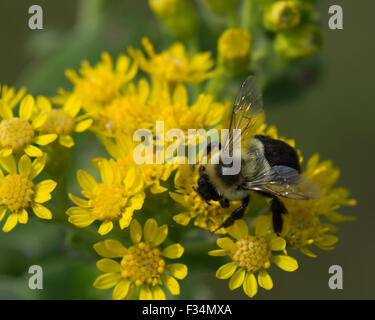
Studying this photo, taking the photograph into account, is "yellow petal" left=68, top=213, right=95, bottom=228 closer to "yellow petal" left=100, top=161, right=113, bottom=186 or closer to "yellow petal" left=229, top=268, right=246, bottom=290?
"yellow petal" left=100, top=161, right=113, bottom=186

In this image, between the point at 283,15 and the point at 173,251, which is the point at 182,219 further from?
the point at 283,15

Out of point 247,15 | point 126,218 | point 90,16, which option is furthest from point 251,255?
point 90,16

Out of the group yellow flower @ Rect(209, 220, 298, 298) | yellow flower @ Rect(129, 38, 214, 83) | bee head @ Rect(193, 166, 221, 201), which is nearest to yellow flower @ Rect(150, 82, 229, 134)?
yellow flower @ Rect(129, 38, 214, 83)

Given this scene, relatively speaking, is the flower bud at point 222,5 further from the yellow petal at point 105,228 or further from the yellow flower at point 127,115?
the yellow petal at point 105,228

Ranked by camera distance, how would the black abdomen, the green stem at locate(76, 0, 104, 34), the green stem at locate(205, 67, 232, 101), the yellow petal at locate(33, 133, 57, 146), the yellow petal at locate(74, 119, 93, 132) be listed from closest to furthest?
the black abdomen < the yellow petal at locate(33, 133, 57, 146) < the yellow petal at locate(74, 119, 93, 132) < the green stem at locate(205, 67, 232, 101) < the green stem at locate(76, 0, 104, 34)

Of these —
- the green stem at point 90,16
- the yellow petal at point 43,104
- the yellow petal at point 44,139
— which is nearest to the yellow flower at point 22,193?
the yellow petal at point 44,139

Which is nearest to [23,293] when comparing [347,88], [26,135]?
[26,135]

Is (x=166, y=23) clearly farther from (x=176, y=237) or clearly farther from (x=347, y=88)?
(x=347, y=88)
